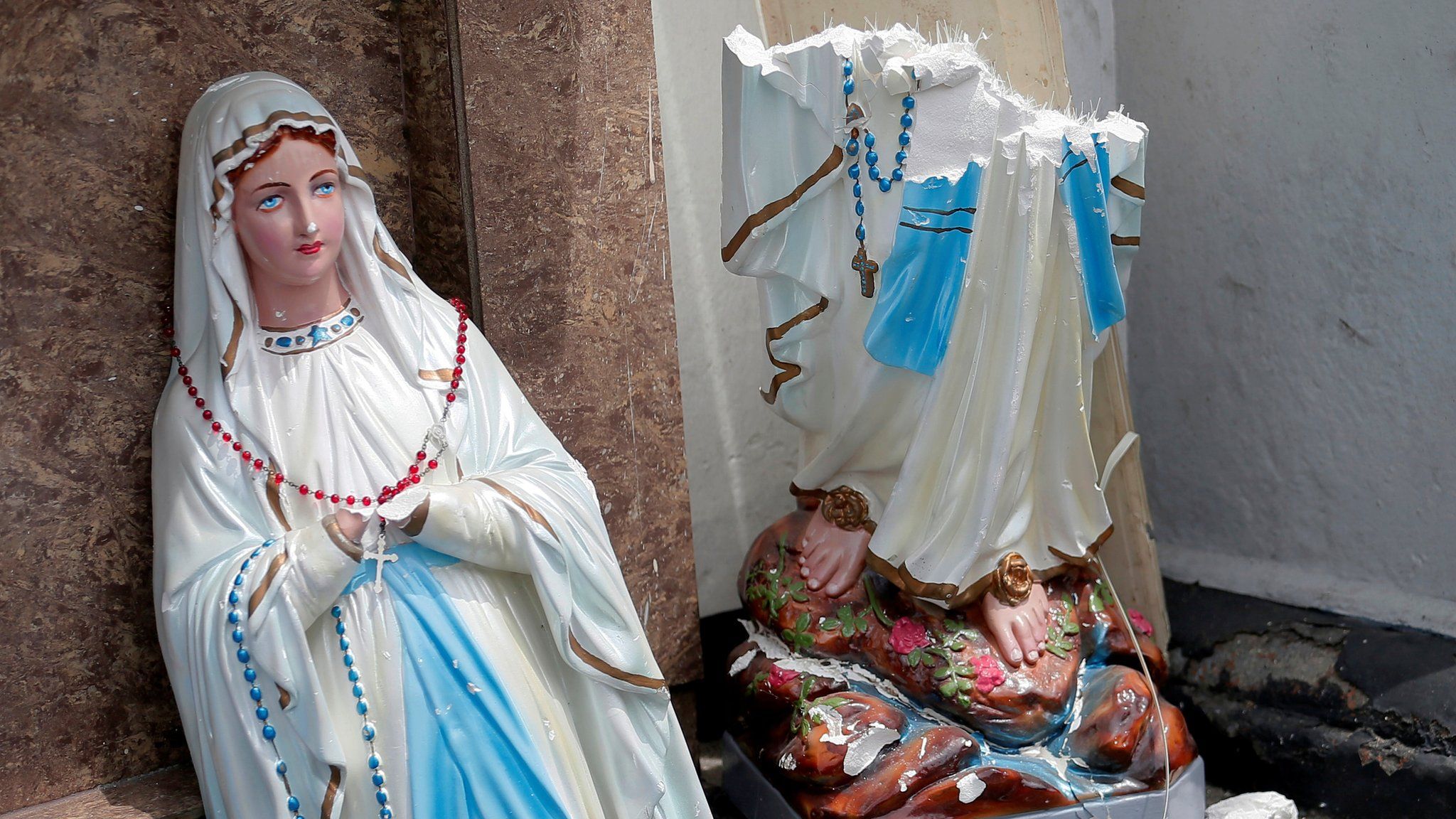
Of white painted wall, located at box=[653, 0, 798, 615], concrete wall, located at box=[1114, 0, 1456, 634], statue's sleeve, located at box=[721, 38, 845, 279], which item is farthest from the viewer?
white painted wall, located at box=[653, 0, 798, 615]

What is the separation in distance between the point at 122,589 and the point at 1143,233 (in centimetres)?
278

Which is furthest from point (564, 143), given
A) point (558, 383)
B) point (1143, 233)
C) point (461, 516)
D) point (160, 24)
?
point (1143, 233)

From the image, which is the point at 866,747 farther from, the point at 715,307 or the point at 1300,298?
the point at 1300,298

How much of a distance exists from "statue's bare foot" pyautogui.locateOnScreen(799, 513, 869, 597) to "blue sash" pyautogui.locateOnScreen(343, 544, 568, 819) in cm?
91

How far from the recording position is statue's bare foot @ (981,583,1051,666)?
271 cm

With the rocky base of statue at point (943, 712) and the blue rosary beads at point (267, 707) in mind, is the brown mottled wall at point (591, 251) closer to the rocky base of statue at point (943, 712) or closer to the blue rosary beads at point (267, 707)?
the rocky base of statue at point (943, 712)

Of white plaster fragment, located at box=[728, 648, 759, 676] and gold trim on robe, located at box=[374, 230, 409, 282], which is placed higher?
gold trim on robe, located at box=[374, 230, 409, 282]

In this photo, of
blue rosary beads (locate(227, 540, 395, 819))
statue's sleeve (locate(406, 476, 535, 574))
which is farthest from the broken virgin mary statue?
blue rosary beads (locate(227, 540, 395, 819))

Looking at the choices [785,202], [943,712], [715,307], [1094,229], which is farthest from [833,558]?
[715,307]

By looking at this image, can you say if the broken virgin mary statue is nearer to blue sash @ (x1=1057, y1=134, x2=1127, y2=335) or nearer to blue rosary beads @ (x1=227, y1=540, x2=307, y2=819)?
blue sash @ (x1=1057, y1=134, x2=1127, y2=335)

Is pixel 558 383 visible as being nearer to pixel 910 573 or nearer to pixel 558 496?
pixel 558 496

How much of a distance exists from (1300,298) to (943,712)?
5.13 feet

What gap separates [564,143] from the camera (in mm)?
2771

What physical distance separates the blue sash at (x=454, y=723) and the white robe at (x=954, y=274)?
0.90 m
